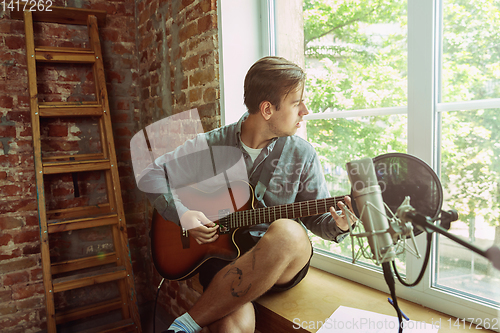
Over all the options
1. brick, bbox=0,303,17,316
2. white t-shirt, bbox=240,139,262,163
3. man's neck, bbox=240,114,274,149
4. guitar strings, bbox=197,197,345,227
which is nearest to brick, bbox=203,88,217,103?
man's neck, bbox=240,114,274,149

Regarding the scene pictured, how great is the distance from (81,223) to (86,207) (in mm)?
221

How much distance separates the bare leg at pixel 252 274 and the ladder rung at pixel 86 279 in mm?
949

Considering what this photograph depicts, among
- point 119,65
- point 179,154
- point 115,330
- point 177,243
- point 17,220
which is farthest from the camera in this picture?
point 119,65

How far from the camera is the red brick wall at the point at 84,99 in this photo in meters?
1.87

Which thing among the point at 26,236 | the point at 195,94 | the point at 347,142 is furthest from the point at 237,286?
the point at 26,236

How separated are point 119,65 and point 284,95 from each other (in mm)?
1468

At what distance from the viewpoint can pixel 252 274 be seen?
3.53 feet

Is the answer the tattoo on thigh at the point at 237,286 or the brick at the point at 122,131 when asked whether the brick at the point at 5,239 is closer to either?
the brick at the point at 122,131

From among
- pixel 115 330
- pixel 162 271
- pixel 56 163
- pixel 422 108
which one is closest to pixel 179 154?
Answer: pixel 162 271

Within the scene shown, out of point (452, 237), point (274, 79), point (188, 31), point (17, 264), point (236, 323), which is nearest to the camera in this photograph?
point (452, 237)

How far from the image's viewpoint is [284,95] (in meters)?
1.27

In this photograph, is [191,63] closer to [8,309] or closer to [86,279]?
[86,279]

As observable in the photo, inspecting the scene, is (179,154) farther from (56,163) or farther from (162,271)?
(56,163)

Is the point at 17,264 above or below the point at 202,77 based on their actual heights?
below
